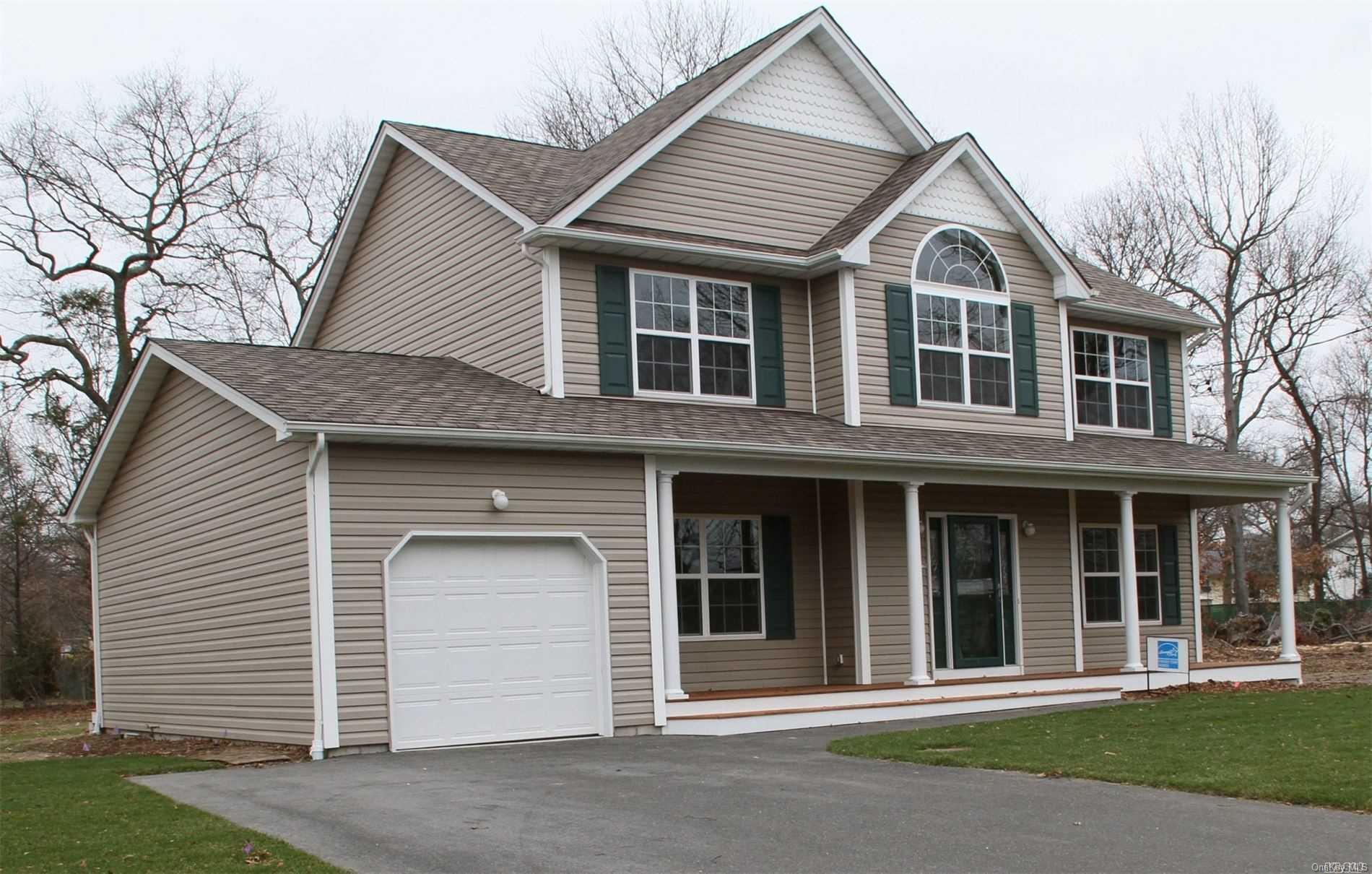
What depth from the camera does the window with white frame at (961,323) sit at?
1869cm

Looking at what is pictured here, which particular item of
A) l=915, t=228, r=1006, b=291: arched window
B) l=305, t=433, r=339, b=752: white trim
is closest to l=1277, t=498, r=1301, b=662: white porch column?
l=915, t=228, r=1006, b=291: arched window

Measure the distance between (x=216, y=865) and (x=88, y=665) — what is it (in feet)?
81.5

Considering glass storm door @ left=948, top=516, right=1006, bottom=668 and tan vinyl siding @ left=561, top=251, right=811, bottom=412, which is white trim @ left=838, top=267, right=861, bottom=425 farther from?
glass storm door @ left=948, top=516, right=1006, bottom=668

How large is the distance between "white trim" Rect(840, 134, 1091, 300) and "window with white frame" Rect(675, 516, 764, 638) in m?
3.78

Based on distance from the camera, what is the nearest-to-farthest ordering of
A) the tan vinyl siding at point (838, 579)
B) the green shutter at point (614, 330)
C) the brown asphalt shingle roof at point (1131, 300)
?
the green shutter at point (614, 330), the tan vinyl siding at point (838, 579), the brown asphalt shingle roof at point (1131, 300)

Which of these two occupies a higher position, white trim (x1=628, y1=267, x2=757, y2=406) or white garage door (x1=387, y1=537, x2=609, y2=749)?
white trim (x1=628, y1=267, x2=757, y2=406)

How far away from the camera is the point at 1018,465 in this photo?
58.5 ft

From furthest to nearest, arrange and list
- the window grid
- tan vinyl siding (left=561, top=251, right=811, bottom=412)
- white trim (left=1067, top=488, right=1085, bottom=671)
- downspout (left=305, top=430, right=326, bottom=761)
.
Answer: white trim (left=1067, top=488, right=1085, bottom=671) → the window grid → tan vinyl siding (left=561, top=251, right=811, bottom=412) → downspout (left=305, top=430, right=326, bottom=761)

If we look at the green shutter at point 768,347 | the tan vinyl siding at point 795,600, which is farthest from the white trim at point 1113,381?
the green shutter at point 768,347

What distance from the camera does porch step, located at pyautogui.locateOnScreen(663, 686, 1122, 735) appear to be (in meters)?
15.1

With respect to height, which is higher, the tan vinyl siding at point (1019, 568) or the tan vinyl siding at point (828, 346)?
the tan vinyl siding at point (828, 346)

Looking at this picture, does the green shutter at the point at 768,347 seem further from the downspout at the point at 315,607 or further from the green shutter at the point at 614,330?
the downspout at the point at 315,607

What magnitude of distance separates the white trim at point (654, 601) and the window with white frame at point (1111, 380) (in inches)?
331

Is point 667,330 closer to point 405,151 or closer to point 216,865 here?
point 405,151
